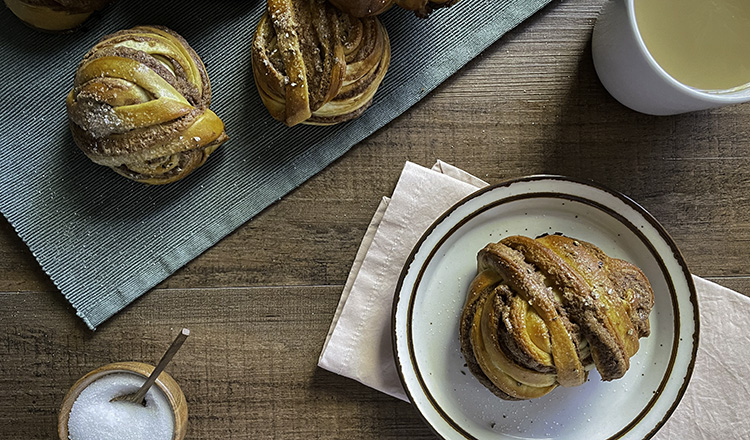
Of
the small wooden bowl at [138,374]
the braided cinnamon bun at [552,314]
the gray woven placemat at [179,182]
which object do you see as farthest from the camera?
the gray woven placemat at [179,182]

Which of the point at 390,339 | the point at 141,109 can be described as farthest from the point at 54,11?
the point at 390,339

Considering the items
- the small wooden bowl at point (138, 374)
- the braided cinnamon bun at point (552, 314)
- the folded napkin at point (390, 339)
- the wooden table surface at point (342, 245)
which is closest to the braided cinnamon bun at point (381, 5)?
the wooden table surface at point (342, 245)

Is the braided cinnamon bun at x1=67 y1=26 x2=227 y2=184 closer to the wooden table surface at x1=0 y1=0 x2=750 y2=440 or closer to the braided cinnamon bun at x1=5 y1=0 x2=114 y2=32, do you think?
the braided cinnamon bun at x1=5 y1=0 x2=114 y2=32

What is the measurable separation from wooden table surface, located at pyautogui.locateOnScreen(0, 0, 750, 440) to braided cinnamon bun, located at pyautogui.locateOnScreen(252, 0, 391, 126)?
15cm

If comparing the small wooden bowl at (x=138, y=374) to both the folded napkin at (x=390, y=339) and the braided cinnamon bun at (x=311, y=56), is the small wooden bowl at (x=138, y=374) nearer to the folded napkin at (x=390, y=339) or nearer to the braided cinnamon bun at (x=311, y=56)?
the folded napkin at (x=390, y=339)

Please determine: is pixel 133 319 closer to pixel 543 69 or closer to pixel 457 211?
pixel 457 211

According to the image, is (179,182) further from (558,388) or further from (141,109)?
(558,388)

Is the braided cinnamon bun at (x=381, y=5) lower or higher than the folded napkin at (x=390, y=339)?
higher

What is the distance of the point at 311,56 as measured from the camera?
106 centimetres

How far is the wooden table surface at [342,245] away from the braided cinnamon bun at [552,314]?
0.23 m

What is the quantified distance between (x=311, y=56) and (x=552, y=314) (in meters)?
0.56


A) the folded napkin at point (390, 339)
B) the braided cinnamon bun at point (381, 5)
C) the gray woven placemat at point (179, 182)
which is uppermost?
the braided cinnamon bun at point (381, 5)

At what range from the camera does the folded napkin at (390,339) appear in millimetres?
1163

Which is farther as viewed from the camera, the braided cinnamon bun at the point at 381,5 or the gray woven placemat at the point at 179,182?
the gray woven placemat at the point at 179,182
